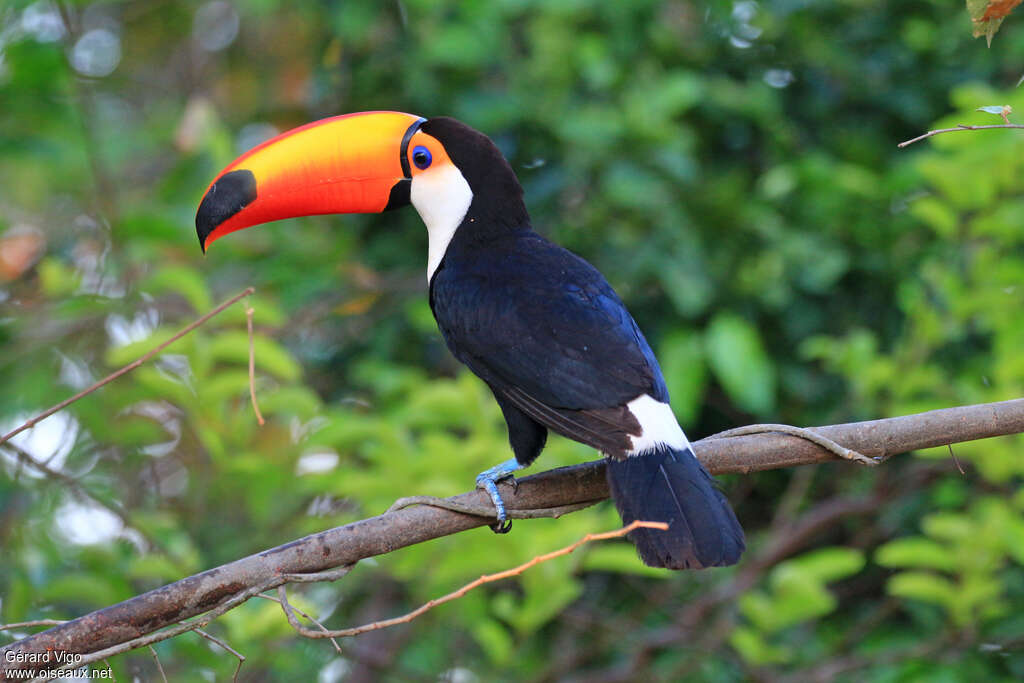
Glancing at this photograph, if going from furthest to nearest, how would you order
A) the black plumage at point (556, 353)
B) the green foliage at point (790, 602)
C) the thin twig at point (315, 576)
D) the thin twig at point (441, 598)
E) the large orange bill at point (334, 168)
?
the green foliage at point (790, 602) < the large orange bill at point (334, 168) < the black plumage at point (556, 353) < the thin twig at point (315, 576) < the thin twig at point (441, 598)

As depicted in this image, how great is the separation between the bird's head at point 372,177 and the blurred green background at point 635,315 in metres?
0.41

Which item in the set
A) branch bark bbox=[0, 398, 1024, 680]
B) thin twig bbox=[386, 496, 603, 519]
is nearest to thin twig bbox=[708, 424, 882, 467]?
branch bark bbox=[0, 398, 1024, 680]

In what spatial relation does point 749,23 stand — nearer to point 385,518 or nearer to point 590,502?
point 590,502

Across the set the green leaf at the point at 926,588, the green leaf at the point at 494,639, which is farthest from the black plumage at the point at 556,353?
the green leaf at the point at 926,588

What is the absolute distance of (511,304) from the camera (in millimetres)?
2186

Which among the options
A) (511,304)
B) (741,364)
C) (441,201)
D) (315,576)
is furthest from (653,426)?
(741,364)

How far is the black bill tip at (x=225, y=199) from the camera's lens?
2367 millimetres

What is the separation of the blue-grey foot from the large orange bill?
0.77 meters

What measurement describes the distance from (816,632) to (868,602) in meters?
0.23

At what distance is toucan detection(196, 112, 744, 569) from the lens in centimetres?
183

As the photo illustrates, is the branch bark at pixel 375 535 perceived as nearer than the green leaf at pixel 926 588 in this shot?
Yes

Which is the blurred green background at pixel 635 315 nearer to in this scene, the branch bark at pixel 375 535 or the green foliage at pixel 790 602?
the green foliage at pixel 790 602

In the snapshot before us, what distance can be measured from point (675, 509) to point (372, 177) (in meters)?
1.19

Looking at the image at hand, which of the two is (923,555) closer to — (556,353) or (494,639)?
(494,639)
